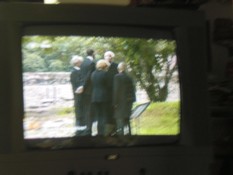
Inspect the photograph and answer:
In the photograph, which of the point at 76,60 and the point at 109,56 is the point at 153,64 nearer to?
the point at 109,56

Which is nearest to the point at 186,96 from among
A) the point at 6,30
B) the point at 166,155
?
the point at 166,155

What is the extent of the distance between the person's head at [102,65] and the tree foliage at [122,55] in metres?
0.02

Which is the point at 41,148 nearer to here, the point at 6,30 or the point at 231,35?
the point at 6,30

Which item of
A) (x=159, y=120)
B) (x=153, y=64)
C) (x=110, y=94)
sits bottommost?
(x=159, y=120)

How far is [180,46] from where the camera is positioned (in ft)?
5.17

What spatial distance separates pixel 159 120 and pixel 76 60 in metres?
0.37

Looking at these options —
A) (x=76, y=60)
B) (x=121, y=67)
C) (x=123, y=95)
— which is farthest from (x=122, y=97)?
(x=76, y=60)

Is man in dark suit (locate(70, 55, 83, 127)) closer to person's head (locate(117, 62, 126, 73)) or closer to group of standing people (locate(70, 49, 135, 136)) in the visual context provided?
group of standing people (locate(70, 49, 135, 136))

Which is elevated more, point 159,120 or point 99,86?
point 99,86

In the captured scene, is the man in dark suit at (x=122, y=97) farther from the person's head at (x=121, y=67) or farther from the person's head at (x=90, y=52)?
the person's head at (x=90, y=52)

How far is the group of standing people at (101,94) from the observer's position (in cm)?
150

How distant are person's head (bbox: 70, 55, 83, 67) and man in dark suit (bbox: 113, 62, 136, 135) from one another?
5.6 inches

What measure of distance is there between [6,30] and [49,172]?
19.9 inches

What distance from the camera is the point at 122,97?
155cm
